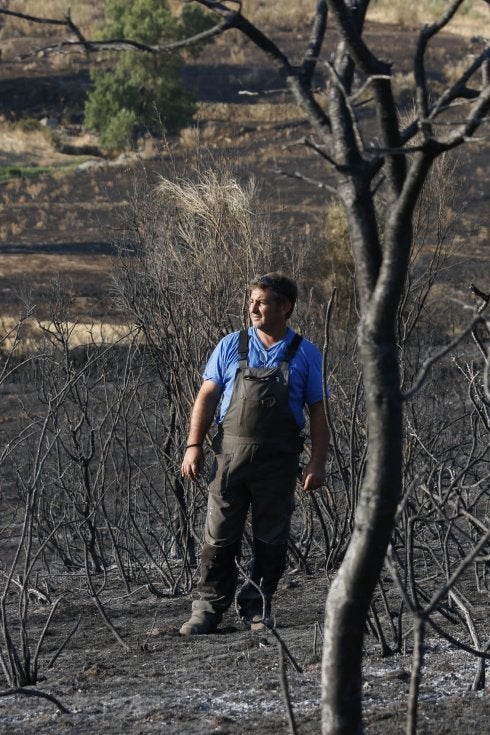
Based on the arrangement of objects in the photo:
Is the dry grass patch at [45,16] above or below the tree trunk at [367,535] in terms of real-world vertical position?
above

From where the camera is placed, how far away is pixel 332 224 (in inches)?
694

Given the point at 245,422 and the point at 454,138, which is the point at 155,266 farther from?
the point at 454,138

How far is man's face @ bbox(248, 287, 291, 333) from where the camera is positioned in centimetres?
506

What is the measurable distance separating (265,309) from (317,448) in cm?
58

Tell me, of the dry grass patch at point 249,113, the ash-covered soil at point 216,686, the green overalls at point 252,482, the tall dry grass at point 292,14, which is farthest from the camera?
the tall dry grass at point 292,14

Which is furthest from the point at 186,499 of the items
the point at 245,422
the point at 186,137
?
the point at 186,137

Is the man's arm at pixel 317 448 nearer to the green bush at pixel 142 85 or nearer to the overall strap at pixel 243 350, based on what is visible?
the overall strap at pixel 243 350

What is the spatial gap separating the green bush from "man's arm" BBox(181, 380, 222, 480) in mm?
31882

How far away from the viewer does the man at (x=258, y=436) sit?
5.02 m

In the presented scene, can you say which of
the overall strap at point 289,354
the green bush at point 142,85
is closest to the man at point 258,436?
the overall strap at point 289,354

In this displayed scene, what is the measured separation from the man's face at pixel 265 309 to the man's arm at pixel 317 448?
0.35m

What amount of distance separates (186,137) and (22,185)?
14.2 ft

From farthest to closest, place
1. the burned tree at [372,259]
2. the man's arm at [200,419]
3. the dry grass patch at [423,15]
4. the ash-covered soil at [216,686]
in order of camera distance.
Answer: the dry grass patch at [423,15]
the man's arm at [200,419]
the ash-covered soil at [216,686]
the burned tree at [372,259]

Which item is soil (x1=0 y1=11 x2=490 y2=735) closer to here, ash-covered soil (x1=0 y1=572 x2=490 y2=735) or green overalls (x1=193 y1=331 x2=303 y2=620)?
ash-covered soil (x1=0 y1=572 x2=490 y2=735)
